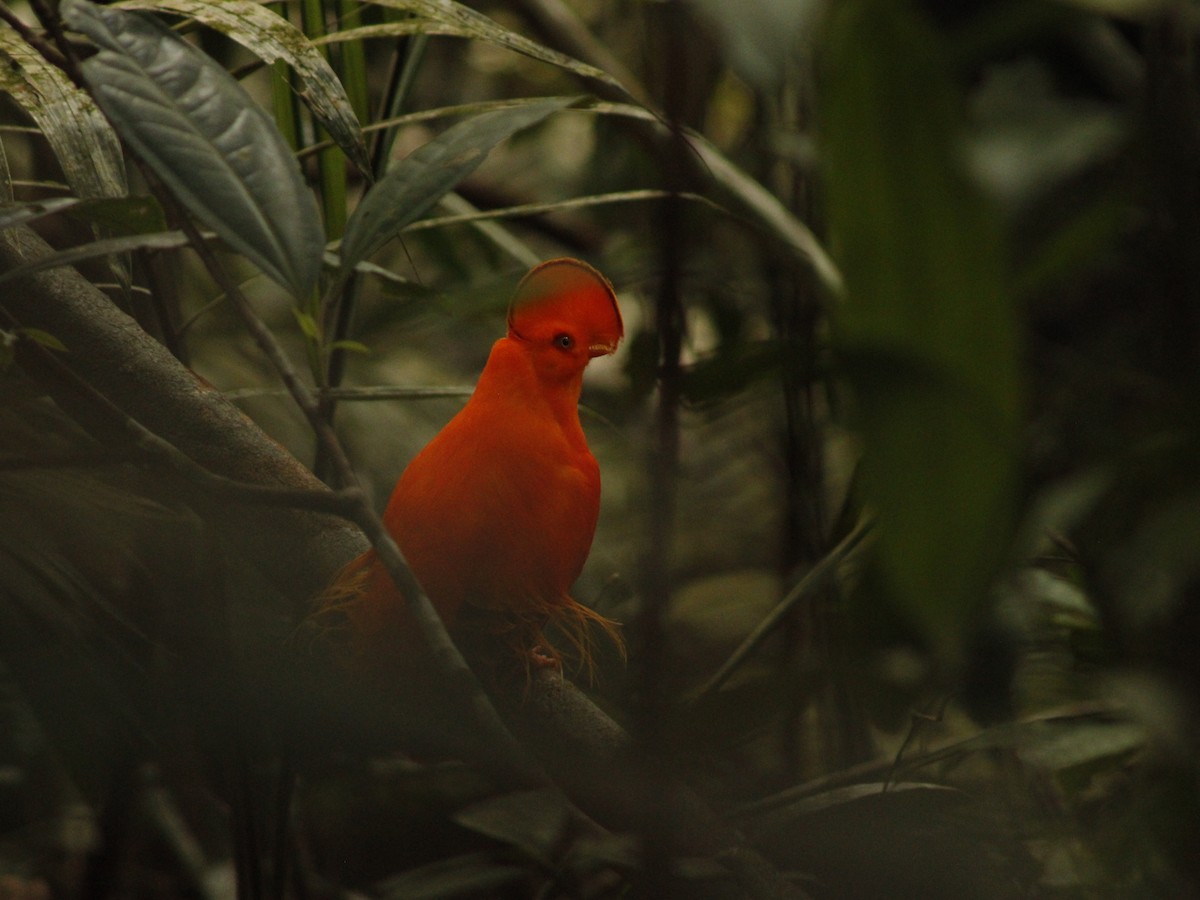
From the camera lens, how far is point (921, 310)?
9.4 inches

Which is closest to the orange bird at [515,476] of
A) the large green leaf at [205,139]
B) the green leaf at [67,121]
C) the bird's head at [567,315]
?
the bird's head at [567,315]

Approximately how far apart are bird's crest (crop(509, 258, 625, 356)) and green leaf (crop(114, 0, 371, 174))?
0.10 m

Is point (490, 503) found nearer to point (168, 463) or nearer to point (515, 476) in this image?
point (515, 476)

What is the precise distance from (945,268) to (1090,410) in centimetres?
85

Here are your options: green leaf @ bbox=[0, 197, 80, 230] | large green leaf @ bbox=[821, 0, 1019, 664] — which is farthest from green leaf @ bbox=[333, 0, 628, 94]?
large green leaf @ bbox=[821, 0, 1019, 664]

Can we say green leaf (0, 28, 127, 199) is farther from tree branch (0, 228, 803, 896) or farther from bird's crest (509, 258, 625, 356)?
bird's crest (509, 258, 625, 356)

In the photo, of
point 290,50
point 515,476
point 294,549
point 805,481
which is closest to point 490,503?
point 515,476

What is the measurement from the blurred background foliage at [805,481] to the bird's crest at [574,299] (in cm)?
5

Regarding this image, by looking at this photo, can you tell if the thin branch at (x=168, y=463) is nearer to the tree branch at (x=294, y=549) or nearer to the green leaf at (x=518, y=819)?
the tree branch at (x=294, y=549)

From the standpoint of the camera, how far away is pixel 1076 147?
0.43 metres

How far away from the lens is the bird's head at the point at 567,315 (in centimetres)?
48

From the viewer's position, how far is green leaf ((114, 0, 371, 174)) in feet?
1.61

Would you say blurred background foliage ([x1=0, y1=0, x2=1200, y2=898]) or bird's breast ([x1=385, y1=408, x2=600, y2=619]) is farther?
bird's breast ([x1=385, y1=408, x2=600, y2=619])

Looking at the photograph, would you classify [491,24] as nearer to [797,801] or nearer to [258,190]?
[258,190]
